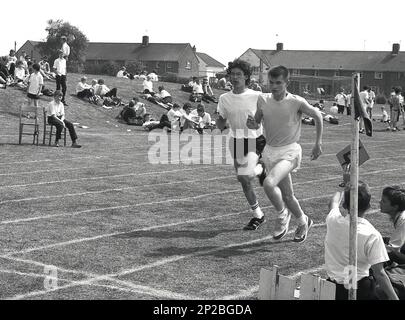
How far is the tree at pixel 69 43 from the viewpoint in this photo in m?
117

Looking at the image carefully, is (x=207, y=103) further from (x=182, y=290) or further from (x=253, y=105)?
(x=182, y=290)

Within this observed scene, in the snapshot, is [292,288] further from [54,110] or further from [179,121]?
[179,121]

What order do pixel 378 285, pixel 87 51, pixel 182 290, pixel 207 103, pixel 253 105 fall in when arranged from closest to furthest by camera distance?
pixel 378 285, pixel 182 290, pixel 253 105, pixel 207 103, pixel 87 51

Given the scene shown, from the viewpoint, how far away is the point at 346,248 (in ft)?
19.6

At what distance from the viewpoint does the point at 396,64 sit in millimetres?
109812

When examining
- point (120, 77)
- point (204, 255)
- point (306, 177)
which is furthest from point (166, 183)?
point (120, 77)

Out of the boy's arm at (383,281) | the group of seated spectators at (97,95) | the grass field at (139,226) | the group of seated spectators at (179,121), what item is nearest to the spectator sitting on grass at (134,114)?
the group of seated spectators at (179,121)

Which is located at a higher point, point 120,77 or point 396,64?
point 396,64

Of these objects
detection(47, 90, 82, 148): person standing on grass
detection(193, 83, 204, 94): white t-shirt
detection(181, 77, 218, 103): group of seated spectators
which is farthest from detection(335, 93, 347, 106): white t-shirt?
detection(47, 90, 82, 148): person standing on grass

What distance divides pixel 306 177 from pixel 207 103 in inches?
954

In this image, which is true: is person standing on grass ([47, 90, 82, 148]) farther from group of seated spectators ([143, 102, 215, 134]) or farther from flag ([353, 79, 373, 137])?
flag ([353, 79, 373, 137])

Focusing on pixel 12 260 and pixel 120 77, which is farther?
pixel 120 77

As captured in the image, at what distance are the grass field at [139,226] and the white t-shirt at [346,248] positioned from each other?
1076 mm

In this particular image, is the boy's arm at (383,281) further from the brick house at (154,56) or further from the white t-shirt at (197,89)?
the brick house at (154,56)
